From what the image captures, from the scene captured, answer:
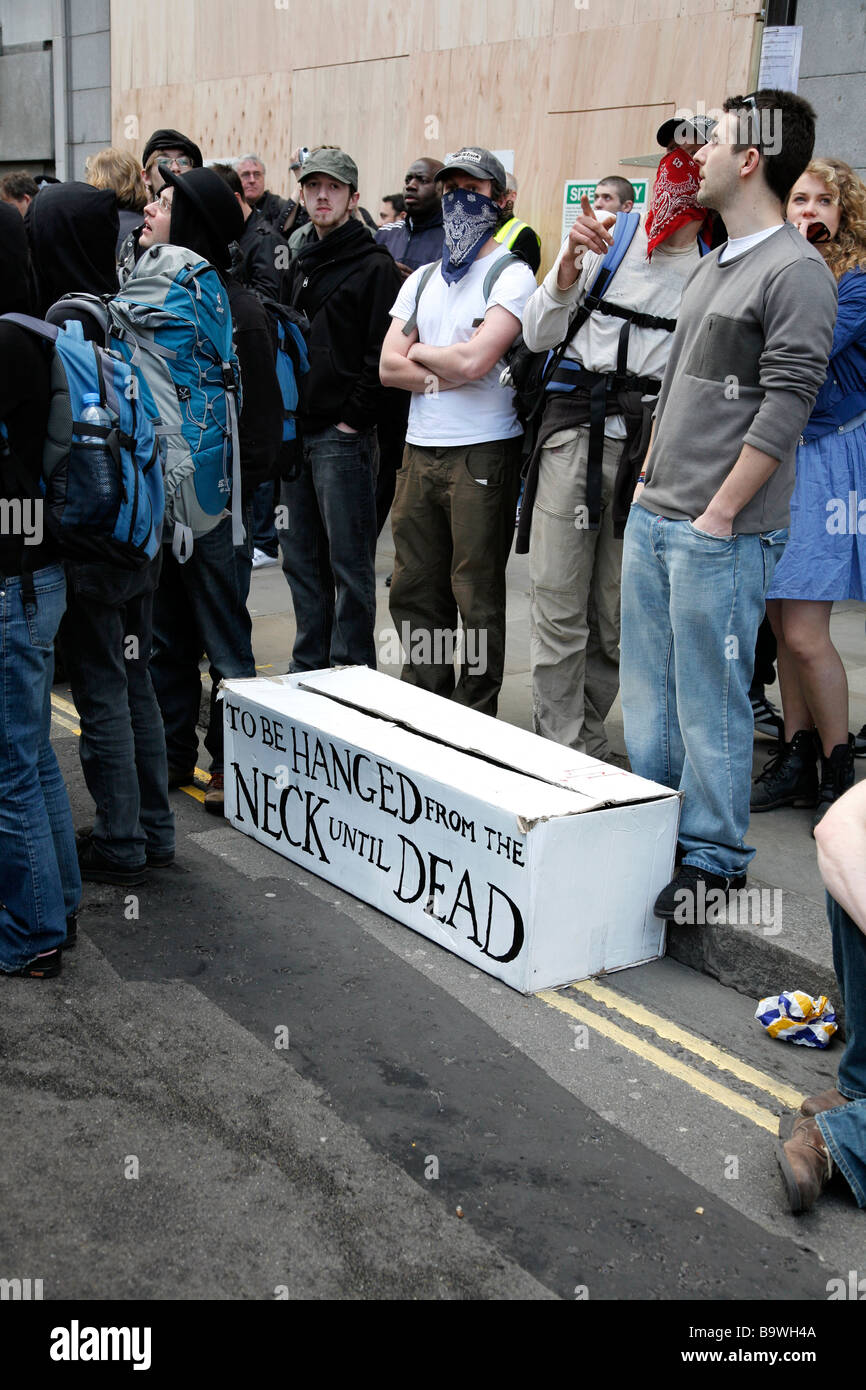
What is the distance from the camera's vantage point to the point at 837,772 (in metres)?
4.80

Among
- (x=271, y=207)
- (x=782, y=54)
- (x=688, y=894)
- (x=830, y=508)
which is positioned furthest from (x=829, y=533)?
(x=271, y=207)

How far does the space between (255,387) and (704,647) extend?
1.94 m

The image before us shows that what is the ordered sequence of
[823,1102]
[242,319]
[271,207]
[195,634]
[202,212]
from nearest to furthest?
[823,1102], [202,212], [242,319], [195,634], [271,207]

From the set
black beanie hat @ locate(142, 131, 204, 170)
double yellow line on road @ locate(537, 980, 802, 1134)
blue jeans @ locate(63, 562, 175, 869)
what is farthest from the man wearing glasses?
double yellow line on road @ locate(537, 980, 802, 1134)

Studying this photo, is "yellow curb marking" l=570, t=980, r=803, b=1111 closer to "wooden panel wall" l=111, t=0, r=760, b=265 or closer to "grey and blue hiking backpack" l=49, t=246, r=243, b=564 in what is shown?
"grey and blue hiking backpack" l=49, t=246, r=243, b=564

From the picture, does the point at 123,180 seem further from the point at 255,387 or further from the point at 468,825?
the point at 468,825

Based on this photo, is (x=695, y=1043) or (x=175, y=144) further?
(x=175, y=144)

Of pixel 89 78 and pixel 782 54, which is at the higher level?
pixel 89 78

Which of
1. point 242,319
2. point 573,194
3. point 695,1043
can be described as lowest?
point 695,1043

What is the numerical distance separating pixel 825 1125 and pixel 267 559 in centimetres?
670

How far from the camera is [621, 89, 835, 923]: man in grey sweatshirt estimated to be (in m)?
3.58

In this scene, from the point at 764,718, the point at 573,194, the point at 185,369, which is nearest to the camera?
the point at 185,369

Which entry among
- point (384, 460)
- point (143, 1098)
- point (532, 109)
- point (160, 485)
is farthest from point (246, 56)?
point (143, 1098)

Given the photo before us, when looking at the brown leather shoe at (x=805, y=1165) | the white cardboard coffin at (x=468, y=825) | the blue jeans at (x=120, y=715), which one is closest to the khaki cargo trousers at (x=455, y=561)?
the white cardboard coffin at (x=468, y=825)
